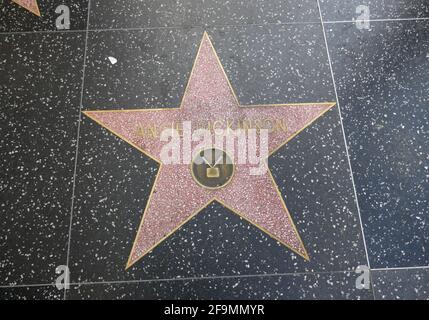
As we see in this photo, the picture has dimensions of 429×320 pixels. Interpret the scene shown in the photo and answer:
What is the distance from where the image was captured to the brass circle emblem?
4.04ft

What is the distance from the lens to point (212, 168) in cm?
124

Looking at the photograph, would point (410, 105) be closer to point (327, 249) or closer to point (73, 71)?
point (327, 249)

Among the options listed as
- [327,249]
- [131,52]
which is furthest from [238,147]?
[131,52]

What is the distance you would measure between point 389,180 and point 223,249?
586mm

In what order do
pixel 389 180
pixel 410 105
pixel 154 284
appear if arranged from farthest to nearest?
pixel 410 105 → pixel 389 180 → pixel 154 284

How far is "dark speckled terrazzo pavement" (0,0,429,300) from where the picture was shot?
1137 millimetres

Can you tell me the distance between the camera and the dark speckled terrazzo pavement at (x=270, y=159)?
114 cm

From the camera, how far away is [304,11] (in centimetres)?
150

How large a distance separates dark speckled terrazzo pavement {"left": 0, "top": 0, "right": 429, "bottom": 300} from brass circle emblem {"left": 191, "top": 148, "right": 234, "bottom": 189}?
0.26 feet

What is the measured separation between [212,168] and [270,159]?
194 millimetres

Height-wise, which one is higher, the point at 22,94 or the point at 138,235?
the point at 22,94

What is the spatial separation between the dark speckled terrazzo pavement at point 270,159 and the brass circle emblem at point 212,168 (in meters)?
0.08

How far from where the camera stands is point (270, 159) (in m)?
1.26

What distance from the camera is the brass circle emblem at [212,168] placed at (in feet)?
4.04
